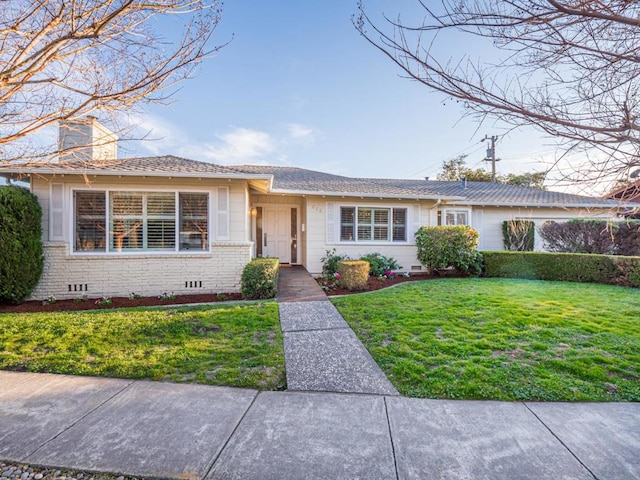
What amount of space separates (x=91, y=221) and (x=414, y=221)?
988cm

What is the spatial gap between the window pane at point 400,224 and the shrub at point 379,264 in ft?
3.03

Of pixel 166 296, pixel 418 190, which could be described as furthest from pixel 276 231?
pixel 418 190

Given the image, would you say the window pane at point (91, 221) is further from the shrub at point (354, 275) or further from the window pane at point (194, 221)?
the shrub at point (354, 275)

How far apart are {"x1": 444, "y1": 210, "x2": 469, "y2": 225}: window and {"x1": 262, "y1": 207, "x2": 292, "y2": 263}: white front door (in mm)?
7020

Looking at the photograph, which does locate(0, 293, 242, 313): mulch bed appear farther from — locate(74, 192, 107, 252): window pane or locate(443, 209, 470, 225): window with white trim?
locate(443, 209, 470, 225): window with white trim

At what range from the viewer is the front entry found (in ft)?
40.3

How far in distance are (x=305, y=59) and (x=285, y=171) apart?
656 centimetres

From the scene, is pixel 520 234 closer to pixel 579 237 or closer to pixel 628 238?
pixel 579 237

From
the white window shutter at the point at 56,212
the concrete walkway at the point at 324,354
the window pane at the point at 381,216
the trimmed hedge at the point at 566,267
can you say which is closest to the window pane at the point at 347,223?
the window pane at the point at 381,216

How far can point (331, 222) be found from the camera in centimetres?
1064

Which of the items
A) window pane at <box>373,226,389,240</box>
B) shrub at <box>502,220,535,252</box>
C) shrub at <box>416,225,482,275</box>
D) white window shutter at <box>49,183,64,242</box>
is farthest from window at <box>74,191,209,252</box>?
shrub at <box>502,220,535,252</box>

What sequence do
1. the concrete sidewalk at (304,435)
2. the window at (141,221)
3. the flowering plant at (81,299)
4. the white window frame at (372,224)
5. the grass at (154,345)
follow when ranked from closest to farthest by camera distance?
the concrete sidewalk at (304,435) → the grass at (154,345) → the flowering plant at (81,299) → the window at (141,221) → the white window frame at (372,224)

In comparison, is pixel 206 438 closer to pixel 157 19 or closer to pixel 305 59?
pixel 157 19

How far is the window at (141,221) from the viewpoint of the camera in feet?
25.0
